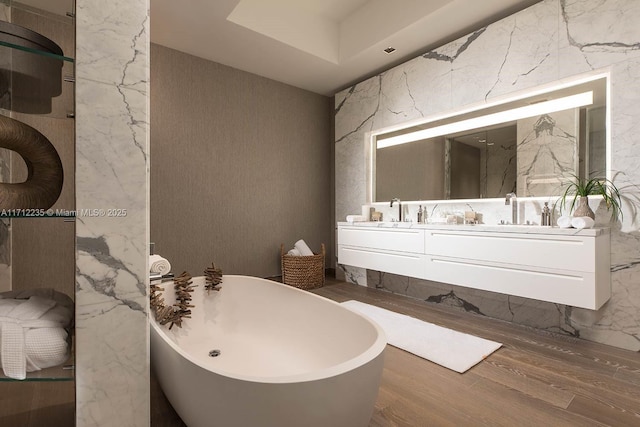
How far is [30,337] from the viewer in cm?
90

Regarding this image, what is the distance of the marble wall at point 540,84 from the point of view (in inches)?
77.4

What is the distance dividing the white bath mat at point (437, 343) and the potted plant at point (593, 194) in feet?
3.46

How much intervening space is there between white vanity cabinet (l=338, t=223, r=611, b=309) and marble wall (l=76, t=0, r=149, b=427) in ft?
7.16

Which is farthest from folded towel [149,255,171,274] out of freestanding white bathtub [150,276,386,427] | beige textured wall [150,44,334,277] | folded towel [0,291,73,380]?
beige textured wall [150,44,334,277]

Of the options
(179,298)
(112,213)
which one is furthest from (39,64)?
(179,298)

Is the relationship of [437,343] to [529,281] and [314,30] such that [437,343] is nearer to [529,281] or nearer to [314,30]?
[529,281]

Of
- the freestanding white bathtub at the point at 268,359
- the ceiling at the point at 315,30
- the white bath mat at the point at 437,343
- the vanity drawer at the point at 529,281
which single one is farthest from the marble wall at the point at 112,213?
the vanity drawer at the point at 529,281

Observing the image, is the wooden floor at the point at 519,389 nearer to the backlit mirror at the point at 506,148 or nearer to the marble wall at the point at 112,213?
the marble wall at the point at 112,213

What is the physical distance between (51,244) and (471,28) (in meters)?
3.43

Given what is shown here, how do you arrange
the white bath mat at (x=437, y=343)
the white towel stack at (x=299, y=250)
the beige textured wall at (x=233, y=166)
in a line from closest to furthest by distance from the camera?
the white bath mat at (x=437, y=343), the beige textured wall at (x=233, y=166), the white towel stack at (x=299, y=250)

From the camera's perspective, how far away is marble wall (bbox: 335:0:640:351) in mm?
1965

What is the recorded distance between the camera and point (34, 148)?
1.00m

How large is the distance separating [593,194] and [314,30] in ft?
9.32

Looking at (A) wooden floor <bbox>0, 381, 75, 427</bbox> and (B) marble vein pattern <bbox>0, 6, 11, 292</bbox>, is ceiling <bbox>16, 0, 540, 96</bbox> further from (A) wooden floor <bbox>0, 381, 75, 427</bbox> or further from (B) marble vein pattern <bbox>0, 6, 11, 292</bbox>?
(A) wooden floor <bbox>0, 381, 75, 427</bbox>
